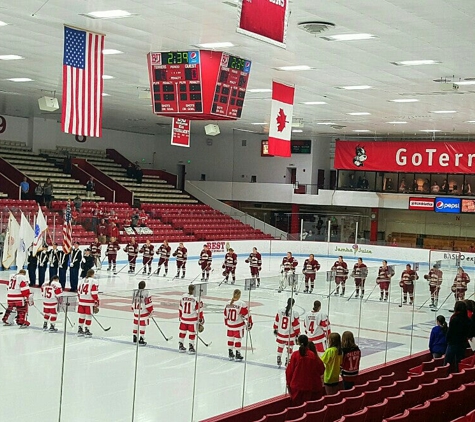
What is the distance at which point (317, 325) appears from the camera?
11258mm

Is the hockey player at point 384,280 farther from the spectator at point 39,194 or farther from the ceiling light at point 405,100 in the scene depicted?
the spectator at point 39,194

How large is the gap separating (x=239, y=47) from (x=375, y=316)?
5872mm

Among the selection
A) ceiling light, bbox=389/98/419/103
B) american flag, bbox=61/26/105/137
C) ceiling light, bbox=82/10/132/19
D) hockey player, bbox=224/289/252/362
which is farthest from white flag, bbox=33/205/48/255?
hockey player, bbox=224/289/252/362

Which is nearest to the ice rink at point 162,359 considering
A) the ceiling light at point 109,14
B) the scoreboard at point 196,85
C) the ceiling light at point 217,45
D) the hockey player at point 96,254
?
the scoreboard at point 196,85

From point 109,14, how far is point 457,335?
7223 mm

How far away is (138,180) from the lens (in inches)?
1495

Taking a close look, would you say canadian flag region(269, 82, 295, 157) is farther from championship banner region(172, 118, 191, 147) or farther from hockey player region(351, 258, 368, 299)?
hockey player region(351, 258, 368, 299)

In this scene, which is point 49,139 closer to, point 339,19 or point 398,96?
point 398,96

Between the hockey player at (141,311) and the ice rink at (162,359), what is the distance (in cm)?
9

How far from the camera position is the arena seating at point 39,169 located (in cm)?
3231

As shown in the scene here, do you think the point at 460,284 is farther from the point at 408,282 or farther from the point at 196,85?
the point at 196,85

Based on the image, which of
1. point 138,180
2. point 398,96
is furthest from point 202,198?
point 398,96

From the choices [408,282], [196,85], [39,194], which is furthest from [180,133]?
[39,194]

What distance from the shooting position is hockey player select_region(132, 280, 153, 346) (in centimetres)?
765
